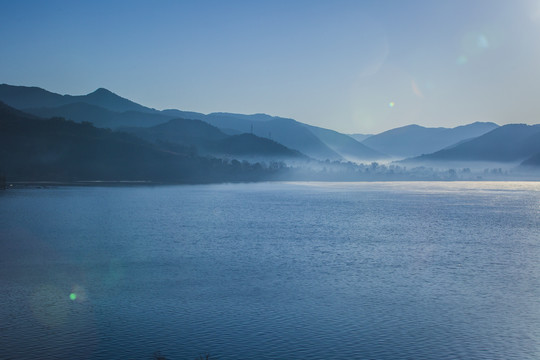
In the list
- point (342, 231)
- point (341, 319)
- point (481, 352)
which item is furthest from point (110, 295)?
point (342, 231)

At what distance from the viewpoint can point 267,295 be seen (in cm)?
3841

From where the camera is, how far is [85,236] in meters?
73.6

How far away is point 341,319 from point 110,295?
1748cm

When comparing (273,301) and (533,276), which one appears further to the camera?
(533,276)

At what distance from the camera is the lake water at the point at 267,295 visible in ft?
91.4

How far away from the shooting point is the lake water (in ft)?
91.4

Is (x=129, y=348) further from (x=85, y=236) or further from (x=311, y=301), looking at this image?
(x=85, y=236)

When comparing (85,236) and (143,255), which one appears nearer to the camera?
(143,255)

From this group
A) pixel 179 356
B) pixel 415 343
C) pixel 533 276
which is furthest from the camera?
pixel 533 276

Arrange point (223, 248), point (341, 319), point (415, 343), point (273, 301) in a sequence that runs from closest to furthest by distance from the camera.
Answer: point (415, 343)
point (341, 319)
point (273, 301)
point (223, 248)

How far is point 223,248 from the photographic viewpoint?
6284 cm

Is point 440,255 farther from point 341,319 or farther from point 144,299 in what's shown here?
point 144,299

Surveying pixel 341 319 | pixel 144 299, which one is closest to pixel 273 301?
pixel 341 319

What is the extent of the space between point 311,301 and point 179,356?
1320 cm
